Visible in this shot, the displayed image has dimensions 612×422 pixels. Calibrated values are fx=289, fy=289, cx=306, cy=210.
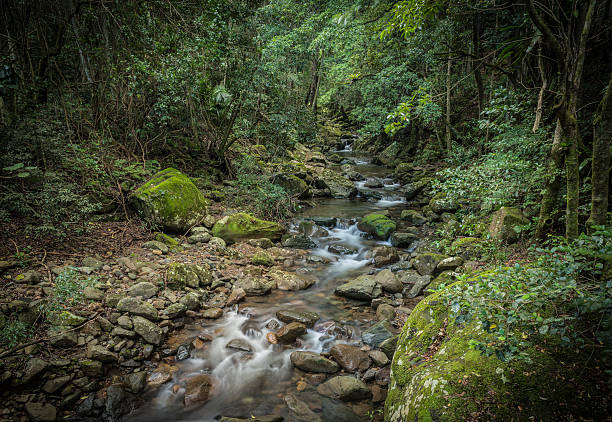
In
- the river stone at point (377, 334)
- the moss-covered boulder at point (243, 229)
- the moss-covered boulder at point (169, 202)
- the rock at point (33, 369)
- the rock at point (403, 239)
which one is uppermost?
the moss-covered boulder at point (169, 202)

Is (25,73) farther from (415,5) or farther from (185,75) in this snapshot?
(415,5)

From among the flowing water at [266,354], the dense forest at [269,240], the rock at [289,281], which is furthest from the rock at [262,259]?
the flowing water at [266,354]

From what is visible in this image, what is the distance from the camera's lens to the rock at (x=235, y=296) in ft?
18.3

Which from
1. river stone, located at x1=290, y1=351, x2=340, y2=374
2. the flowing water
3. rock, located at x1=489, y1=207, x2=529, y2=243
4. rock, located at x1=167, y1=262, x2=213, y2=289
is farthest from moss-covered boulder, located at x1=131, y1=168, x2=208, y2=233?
rock, located at x1=489, y1=207, x2=529, y2=243

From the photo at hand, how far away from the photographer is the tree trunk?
2975 millimetres

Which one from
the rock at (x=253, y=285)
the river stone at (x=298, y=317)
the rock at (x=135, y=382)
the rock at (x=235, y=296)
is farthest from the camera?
the rock at (x=253, y=285)

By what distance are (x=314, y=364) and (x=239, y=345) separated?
1306mm

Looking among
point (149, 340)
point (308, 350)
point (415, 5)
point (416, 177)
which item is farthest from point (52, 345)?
point (416, 177)

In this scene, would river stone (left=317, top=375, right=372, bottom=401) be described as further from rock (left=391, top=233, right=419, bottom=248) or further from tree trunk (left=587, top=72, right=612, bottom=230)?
rock (left=391, top=233, right=419, bottom=248)

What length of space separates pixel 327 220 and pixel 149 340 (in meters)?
7.42

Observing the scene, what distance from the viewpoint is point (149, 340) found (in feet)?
13.7

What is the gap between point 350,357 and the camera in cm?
434

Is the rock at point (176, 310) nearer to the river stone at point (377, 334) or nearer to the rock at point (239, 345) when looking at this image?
the rock at point (239, 345)

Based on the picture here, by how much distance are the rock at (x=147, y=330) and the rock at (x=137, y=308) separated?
0.10 metres
